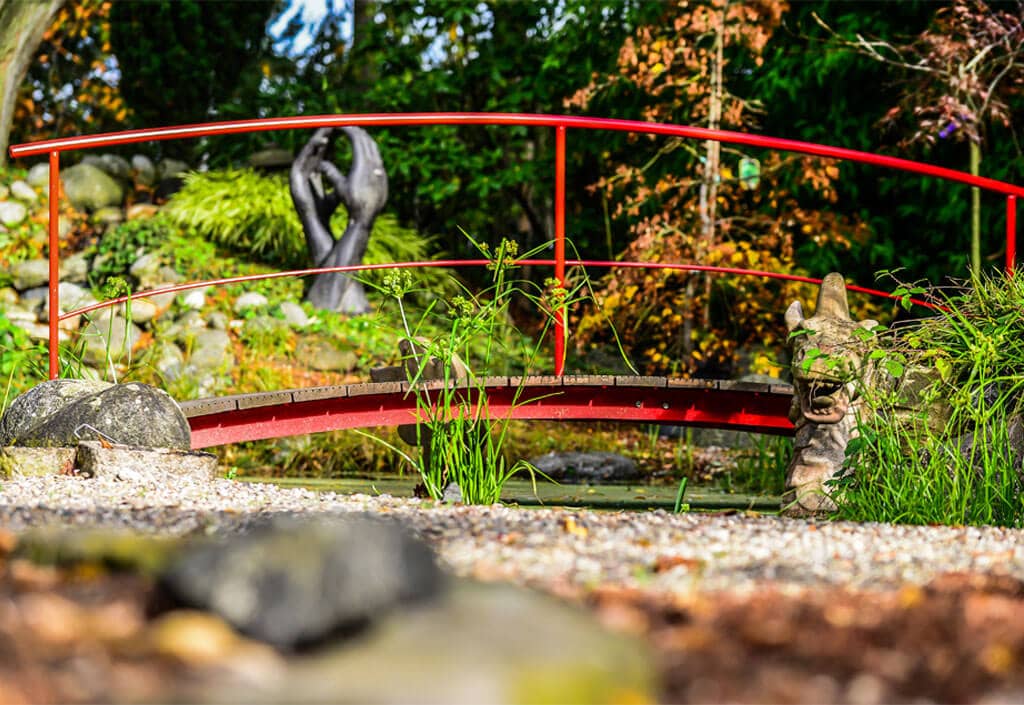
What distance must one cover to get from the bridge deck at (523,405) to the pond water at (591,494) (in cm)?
37

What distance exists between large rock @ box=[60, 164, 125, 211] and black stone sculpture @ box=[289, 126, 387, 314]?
6.59ft

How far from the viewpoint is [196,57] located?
36.3ft

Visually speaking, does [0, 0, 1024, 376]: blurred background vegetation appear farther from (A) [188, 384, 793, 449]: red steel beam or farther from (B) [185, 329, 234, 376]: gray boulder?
(A) [188, 384, 793, 449]: red steel beam

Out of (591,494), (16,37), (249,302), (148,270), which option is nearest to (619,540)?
(591,494)

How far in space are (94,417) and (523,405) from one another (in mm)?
1538

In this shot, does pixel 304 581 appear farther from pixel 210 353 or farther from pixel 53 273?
pixel 210 353

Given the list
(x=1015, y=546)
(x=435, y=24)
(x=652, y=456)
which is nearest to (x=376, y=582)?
(x=1015, y=546)

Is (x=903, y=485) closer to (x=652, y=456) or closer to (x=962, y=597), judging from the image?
(x=962, y=597)

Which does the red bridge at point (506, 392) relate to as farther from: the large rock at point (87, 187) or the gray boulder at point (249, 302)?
the large rock at point (87, 187)

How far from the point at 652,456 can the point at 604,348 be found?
188cm

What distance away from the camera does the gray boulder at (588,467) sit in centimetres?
A: 661

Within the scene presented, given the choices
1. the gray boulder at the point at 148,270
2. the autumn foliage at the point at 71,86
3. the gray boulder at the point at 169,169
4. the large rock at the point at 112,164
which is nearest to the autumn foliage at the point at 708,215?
the gray boulder at the point at 148,270

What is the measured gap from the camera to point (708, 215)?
780 cm

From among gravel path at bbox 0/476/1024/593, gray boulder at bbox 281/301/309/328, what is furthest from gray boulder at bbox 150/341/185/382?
gravel path at bbox 0/476/1024/593
